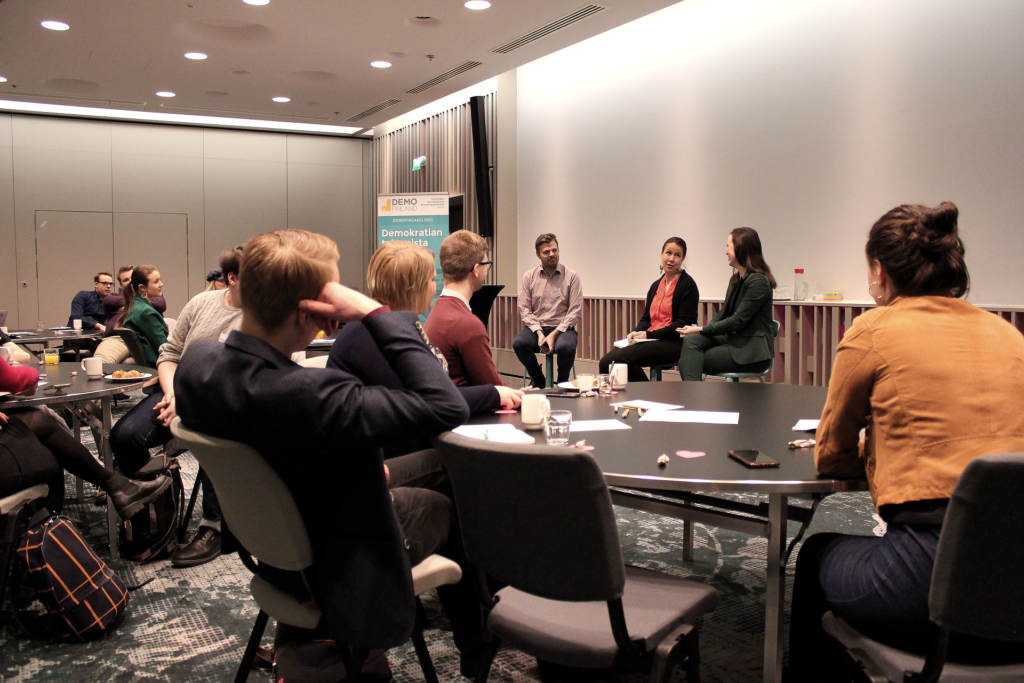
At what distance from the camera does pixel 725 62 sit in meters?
6.19

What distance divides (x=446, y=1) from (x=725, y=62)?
2311mm

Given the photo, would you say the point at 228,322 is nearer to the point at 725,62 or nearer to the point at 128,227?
the point at 725,62

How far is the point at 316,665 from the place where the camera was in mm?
1770


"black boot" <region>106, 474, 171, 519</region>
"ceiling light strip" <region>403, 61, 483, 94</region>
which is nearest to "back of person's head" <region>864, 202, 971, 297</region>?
"black boot" <region>106, 474, 171, 519</region>

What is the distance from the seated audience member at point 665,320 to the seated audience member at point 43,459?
3.06 m

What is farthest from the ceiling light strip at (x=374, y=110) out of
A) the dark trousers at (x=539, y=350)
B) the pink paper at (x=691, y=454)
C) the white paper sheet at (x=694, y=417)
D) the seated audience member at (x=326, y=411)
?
the seated audience member at (x=326, y=411)

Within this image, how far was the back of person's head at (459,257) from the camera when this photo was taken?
2.77 m

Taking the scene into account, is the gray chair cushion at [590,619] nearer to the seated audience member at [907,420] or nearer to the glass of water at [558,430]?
the seated audience member at [907,420]

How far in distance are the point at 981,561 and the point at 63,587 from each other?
96.9 inches

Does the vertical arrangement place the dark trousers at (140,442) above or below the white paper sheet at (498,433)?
below

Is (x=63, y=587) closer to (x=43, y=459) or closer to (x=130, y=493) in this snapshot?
(x=43, y=459)

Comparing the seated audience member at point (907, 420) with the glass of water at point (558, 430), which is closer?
the seated audience member at point (907, 420)

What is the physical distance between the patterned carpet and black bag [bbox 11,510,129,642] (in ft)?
0.16

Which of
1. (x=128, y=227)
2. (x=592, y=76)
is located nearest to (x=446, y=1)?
(x=592, y=76)
